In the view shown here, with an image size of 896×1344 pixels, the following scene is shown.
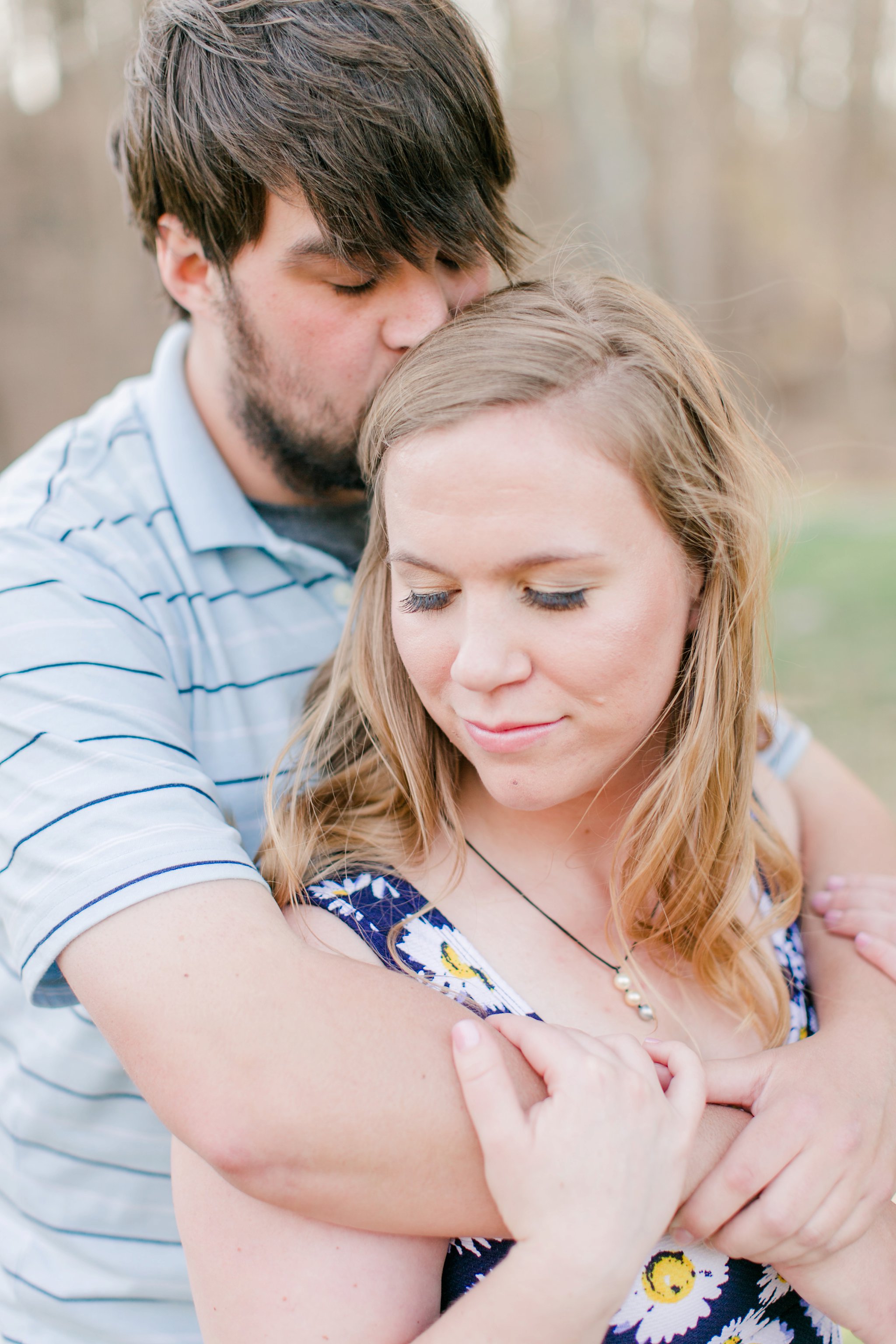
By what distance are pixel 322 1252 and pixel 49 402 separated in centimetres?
1402

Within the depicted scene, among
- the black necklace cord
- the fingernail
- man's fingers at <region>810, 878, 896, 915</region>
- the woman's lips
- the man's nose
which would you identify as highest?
the man's nose

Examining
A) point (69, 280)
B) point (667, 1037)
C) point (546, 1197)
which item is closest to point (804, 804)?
point (667, 1037)

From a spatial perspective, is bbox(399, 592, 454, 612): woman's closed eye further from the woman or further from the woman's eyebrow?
the woman's eyebrow

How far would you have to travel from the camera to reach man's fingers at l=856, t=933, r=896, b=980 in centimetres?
175

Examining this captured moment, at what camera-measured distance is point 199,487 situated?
2.04 metres

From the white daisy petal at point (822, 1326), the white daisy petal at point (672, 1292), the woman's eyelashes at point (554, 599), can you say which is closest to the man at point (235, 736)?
the white daisy petal at point (672, 1292)

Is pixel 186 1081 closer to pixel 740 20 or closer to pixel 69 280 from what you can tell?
pixel 69 280

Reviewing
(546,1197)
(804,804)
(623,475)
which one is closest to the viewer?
(546,1197)

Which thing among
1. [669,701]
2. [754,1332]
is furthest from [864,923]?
[754,1332]

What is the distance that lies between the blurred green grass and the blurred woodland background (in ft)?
0.06

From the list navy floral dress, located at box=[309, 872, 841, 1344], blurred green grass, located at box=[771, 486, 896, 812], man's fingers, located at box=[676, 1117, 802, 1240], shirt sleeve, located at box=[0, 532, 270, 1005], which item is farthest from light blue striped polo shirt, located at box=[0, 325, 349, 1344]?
blurred green grass, located at box=[771, 486, 896, 812]

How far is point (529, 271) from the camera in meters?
1.83

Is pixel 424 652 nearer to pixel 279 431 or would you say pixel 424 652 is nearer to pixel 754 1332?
pixel 279 431

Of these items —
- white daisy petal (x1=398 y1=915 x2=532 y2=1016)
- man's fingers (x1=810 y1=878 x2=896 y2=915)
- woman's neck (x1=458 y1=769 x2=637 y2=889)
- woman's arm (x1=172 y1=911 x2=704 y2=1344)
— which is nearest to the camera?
woman's arm (x1=172 y1=911 x2=704 y2=1344)
